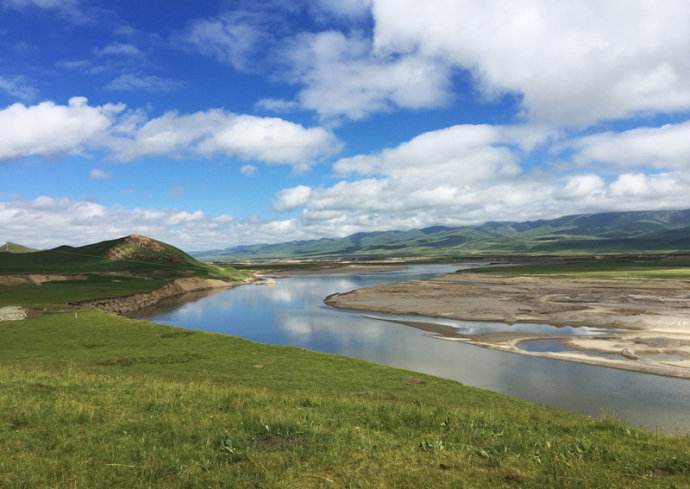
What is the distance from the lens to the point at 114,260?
154 meters

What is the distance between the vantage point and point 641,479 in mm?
9695

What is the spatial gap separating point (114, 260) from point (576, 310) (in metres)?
150

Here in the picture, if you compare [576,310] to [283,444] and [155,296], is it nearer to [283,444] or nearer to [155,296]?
[283,444]

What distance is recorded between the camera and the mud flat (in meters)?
46.5

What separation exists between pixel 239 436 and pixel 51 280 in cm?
13316

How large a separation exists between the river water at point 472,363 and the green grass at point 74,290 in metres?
17.1

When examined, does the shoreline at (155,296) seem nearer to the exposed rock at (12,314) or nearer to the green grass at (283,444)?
the exposed rock at (12,314)

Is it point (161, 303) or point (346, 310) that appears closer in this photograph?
point (346, 310)

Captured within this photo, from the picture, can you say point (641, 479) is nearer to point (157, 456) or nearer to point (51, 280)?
point (157, 456)

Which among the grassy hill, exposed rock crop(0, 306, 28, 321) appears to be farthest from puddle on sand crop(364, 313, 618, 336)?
the grassy hill

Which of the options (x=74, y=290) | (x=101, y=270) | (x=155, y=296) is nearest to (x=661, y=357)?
(x=74, y=290)

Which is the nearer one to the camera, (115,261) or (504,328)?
(504,328)

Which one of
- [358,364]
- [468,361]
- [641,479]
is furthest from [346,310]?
[641,479]

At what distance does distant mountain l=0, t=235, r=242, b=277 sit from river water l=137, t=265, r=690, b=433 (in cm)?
6527
